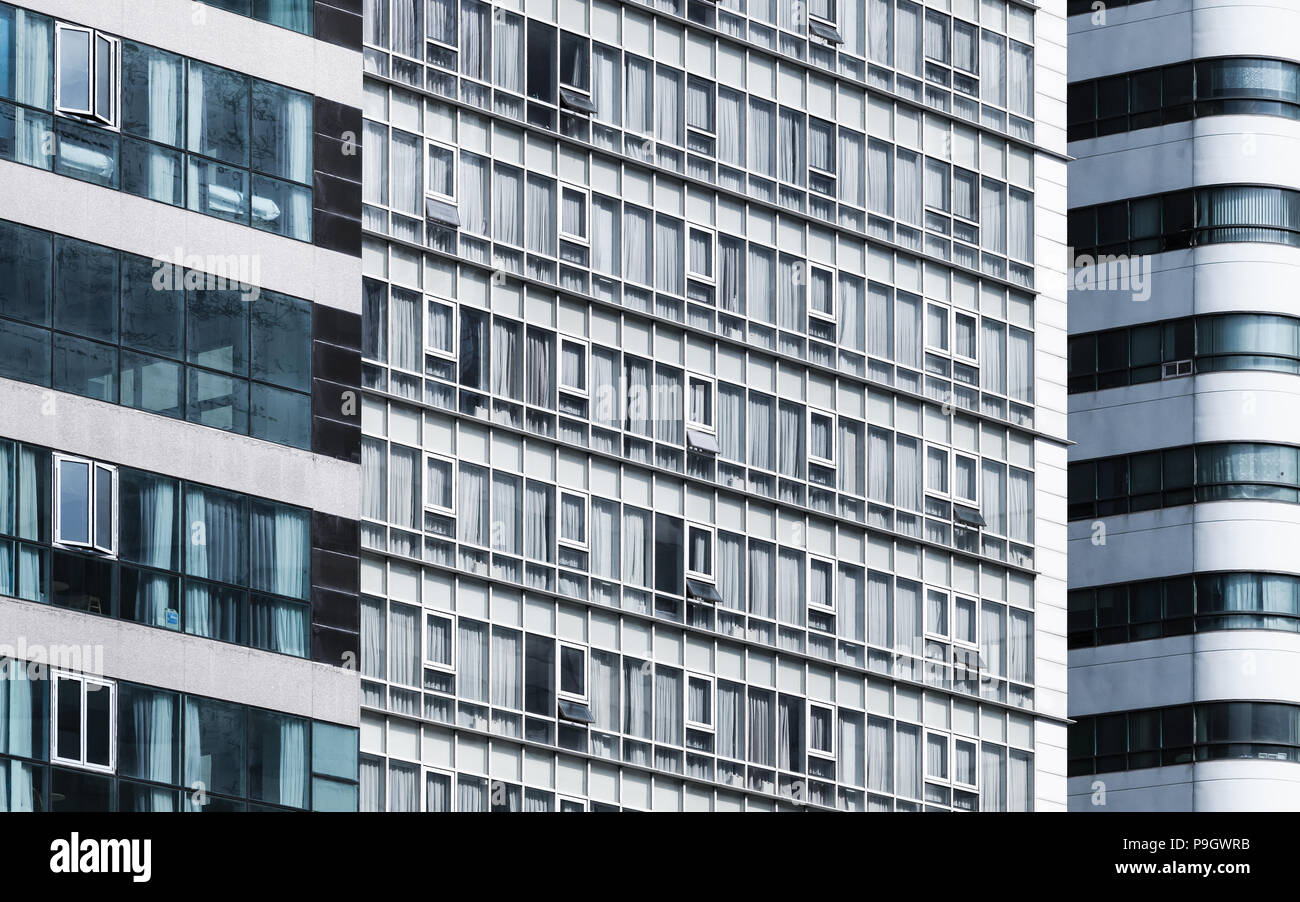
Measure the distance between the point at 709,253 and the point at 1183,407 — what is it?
2088cm

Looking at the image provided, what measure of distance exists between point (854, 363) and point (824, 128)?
5121 millimetres

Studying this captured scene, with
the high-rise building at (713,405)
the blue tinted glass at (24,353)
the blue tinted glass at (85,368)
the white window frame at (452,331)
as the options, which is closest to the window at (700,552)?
the high-rise building at (713,405)

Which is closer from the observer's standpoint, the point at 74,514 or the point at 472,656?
the point at 74,514

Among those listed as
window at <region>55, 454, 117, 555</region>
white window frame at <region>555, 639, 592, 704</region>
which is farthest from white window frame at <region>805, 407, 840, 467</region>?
window at <region>55, 454, 117, 555</region>

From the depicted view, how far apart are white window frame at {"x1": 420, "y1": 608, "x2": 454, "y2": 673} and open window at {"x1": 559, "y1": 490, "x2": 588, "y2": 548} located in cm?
347

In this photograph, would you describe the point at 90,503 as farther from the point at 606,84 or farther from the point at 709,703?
the point at 606,84

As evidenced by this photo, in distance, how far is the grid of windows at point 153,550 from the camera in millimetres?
58344

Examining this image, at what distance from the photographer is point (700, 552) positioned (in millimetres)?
77750

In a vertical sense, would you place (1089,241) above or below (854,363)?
above

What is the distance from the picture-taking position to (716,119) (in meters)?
80.1

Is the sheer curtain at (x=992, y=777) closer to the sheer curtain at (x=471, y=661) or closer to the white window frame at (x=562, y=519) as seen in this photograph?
the white window frame at (x=562, y=519)
